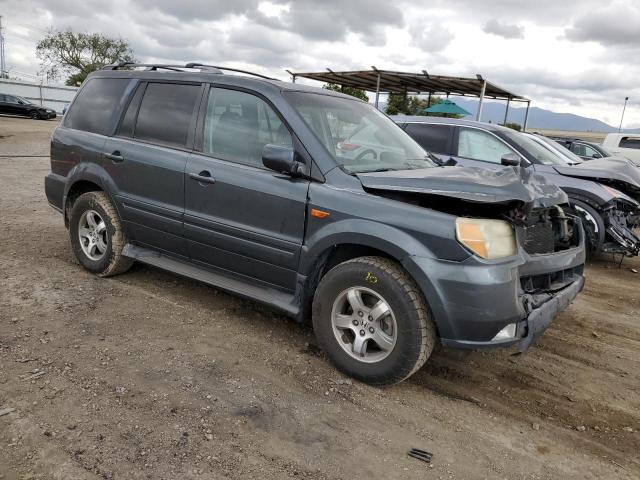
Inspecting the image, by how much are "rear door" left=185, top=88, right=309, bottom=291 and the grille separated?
1448 millimetres

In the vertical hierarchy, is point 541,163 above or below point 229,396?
above

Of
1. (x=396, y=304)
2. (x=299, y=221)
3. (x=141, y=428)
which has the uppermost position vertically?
(x=299, y=221)

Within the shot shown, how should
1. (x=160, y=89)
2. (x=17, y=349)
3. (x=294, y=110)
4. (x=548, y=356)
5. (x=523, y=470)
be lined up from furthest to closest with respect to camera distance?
(x=160, y=89)
(x=548, y=356)
(x=294, y=110)
(x=17, y=349)
(x=523, y=470)

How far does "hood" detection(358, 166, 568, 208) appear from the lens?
9.68ft

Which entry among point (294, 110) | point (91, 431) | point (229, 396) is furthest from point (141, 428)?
point (294, 110)

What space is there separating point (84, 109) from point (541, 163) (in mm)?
5978

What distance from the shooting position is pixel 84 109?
16.1 feet

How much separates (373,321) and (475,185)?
1003mm

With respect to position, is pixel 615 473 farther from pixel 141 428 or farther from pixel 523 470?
pixel 141 428

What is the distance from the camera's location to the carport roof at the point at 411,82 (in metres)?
19.4

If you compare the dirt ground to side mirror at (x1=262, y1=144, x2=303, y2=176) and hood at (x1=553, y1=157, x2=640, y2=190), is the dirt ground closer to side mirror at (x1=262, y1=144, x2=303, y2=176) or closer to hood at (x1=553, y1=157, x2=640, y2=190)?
side mirror at (x1=262, y1=144, x2=303, y2=176)

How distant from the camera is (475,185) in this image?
3035 millimetres

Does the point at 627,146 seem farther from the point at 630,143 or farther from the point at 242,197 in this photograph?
the point at 242,197

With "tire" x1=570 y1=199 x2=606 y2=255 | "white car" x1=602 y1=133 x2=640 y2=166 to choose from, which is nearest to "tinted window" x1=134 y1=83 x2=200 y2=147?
"tire" x1=570 y1=199 x2=606 y2=255
